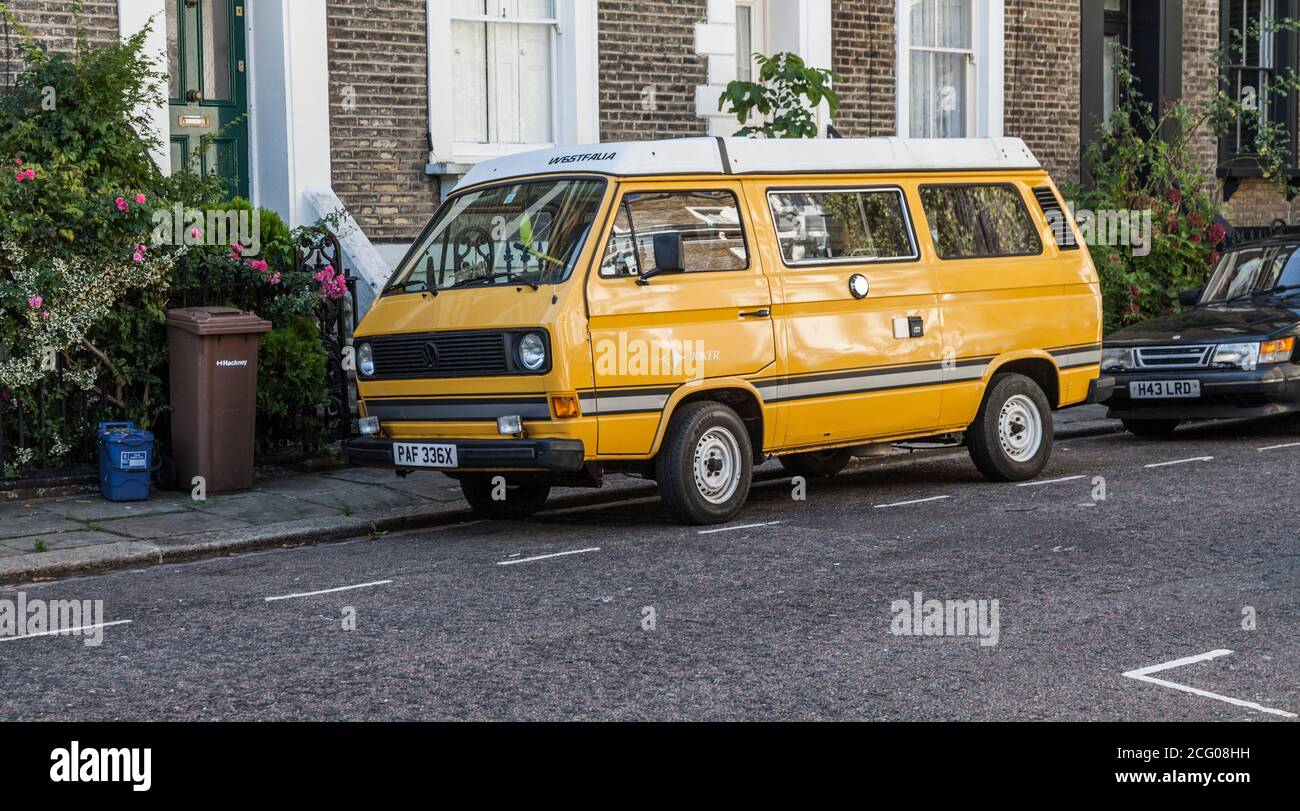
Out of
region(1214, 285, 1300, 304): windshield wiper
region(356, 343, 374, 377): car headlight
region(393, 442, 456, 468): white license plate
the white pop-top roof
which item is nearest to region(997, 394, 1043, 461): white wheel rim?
the white pop-top roof

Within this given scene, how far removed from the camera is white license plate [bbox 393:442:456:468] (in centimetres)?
958

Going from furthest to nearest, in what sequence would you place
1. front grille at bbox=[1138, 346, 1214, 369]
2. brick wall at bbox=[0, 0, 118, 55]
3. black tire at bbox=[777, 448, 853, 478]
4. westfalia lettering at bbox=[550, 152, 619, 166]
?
1. front grille at bbox=[1138, 346, 1214, 369]
2. brick wall at bbox=[0, 0, 118, 55]
3. black tire at bbox=[777, 448, 853, 478]
4. westfalia lettering at bbox=[550, 152, 619, 166]

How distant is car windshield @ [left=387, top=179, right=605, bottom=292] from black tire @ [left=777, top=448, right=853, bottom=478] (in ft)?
9.45

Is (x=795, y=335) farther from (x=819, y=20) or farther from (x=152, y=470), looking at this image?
(x=819, y=20)

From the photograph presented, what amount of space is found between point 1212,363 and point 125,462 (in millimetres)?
8034

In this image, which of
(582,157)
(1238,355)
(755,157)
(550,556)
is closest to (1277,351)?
(1238,355)

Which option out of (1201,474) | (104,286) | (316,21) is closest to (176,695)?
(104,286)

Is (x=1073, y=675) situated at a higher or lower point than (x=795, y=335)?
lower

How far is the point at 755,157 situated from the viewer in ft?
33.4

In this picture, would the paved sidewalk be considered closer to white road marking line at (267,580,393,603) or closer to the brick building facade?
white road marking line at (267,580,393,603)

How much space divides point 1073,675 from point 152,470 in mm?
6872

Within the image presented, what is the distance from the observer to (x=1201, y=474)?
1156 cm

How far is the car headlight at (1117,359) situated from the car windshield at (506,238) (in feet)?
18.4

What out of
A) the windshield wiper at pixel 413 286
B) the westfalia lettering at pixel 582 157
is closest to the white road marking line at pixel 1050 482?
the westfalia lettering at pixel 582 157
